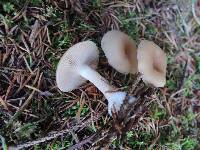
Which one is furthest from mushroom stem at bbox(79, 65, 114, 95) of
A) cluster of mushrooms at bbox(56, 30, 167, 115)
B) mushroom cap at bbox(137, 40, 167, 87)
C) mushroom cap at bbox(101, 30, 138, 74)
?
mushroom cap at bbox(137, 40, 167, 87)

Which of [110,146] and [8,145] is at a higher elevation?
[8,145]

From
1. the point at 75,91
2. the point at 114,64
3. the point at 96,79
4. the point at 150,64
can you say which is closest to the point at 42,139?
the point at 75,91

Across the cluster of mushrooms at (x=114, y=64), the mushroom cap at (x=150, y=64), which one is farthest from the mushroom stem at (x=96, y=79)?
the mushroom cap at (x=150, y=64)

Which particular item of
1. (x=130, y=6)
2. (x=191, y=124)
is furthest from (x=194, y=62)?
(x=130, y=6)

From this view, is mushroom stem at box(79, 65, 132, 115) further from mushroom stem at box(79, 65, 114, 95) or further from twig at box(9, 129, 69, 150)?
twig at box(9, 129, 69, 150)

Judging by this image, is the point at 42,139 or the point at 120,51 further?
the point at 120,51

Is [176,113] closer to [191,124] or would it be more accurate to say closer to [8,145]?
[191,124]

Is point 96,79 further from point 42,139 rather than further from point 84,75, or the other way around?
point 42,139
